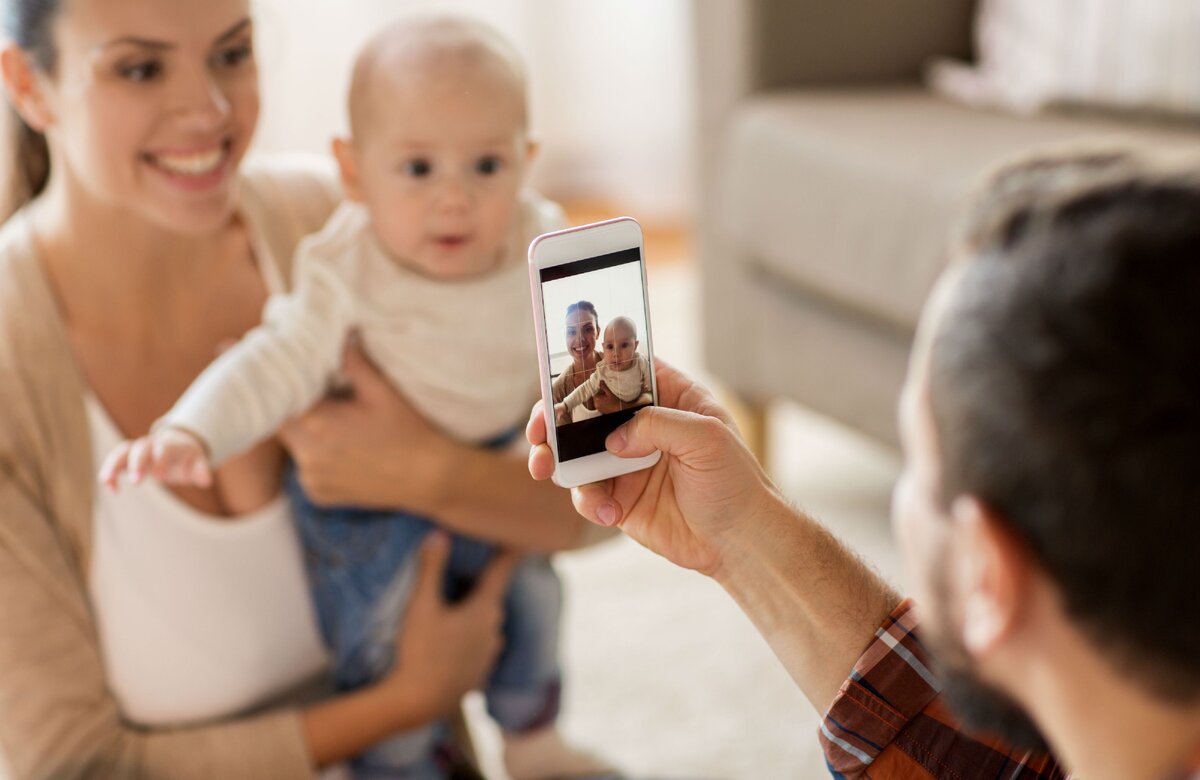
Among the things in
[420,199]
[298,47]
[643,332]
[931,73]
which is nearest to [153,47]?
[420,199]

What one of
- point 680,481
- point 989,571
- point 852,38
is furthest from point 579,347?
point 852,38

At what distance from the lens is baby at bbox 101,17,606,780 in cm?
115

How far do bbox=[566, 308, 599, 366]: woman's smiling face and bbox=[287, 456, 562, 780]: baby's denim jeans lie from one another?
0.45 meters

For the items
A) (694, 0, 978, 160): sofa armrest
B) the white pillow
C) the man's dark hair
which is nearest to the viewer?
the man's dark hair

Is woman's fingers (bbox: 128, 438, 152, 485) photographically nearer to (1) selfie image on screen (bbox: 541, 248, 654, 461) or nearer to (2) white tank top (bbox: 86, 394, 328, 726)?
(2) white tank top (bbox: 86, 394, 328, 726)

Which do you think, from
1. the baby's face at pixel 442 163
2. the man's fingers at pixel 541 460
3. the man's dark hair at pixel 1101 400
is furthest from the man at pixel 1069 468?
the baby's face at pixel 442 163

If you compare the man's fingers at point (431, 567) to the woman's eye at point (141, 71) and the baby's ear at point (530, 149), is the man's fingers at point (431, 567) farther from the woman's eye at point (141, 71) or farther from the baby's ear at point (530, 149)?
the woman's eye at point (141, 71)

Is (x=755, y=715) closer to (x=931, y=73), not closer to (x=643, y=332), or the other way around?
(x=643, y=332)

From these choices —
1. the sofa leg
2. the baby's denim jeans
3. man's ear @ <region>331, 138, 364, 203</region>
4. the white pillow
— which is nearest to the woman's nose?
man's ear @ <region>331, 138, 364, 203</region>

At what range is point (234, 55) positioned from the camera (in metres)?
1.19

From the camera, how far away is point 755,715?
1.78 metres

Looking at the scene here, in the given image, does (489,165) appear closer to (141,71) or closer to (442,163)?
(442,163)

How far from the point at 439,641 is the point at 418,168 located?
42cm

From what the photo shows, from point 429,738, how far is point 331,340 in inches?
15.0
